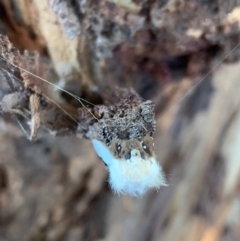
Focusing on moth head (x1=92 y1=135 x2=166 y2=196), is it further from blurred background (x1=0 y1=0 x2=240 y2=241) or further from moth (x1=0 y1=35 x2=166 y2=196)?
blurred background (x1=0 y1=0 x2=240 y2=241)

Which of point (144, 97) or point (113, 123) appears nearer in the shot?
point (113, 123)

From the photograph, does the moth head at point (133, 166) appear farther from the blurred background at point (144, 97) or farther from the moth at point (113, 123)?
the blurred background at point (144, 97)

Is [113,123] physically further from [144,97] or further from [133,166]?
[144,97]

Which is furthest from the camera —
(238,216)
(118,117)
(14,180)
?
(238,216)

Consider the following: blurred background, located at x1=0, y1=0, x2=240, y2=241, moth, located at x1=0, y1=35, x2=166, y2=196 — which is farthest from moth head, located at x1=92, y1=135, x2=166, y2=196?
blurred background, located at x1=0, y1=0, x2=240, y2=241


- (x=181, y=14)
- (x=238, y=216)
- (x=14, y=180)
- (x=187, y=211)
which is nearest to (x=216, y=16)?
(x=181, y=14)

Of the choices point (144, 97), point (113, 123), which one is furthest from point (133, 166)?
point (144, 97)

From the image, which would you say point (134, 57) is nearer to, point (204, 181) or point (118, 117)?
point (118, 117)
